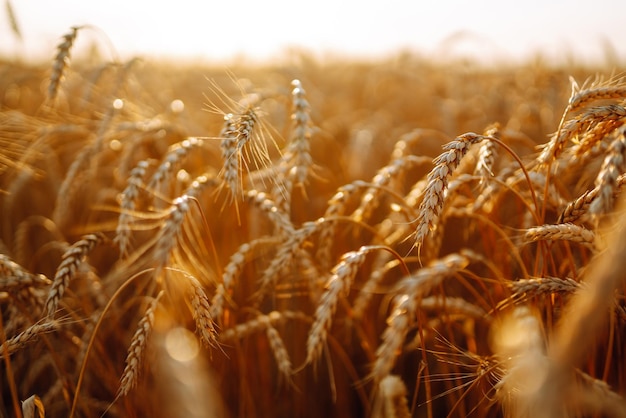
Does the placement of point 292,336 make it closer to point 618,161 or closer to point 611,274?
point 618,161

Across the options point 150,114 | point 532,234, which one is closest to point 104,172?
point 150,114

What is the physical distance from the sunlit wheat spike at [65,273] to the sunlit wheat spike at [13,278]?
0.09 metres

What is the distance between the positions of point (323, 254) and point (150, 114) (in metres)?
1.42

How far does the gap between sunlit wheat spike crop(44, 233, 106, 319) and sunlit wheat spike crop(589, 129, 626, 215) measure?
1310 mm

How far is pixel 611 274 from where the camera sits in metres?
0.54

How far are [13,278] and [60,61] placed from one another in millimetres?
1037

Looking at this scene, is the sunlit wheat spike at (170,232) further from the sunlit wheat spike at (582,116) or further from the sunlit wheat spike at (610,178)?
the sunlit wheat spike at (582,116)

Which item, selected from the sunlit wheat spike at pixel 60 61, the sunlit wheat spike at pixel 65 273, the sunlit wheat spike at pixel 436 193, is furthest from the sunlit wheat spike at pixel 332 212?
the sunlit wheat spike at pixel 60 61

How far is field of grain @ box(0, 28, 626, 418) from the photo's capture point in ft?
3.30

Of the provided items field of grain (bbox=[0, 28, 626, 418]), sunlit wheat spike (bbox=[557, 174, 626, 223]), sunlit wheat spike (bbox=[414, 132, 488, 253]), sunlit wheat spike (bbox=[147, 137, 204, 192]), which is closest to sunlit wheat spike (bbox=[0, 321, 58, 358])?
field of grain (bbox=[0, 28, 626, 418])

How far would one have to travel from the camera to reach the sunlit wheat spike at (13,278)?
4.19 ft

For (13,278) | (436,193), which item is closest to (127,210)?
(13,278)

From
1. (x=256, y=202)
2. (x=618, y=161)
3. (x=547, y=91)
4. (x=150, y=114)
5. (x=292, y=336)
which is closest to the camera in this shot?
(x=618, y=161)

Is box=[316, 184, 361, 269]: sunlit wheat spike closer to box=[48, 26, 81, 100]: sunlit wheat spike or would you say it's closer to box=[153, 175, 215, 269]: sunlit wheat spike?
box=[153, 175, 215, 269]: sunlit wheat spike
